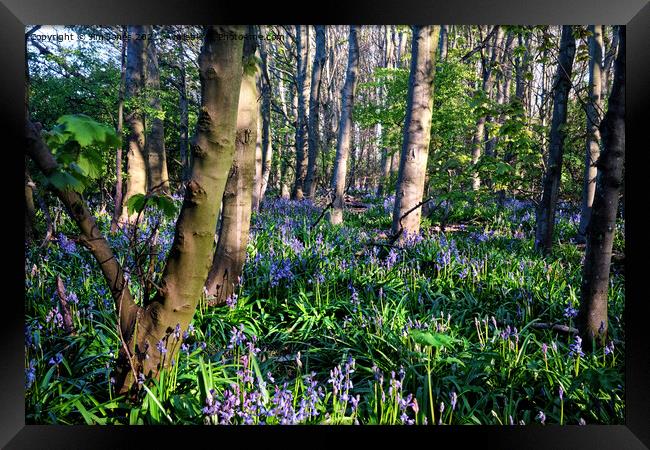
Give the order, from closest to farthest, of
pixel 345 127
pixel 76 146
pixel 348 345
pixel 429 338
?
pixel 76 146, pixel 429 338, pixel 348 345, pixel 345 127

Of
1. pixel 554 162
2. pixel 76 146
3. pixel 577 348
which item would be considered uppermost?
pixel 554 162

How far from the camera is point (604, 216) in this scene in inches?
Result: 101

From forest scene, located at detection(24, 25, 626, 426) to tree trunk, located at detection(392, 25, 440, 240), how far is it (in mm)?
23

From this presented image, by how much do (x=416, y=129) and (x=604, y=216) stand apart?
8.80 ft

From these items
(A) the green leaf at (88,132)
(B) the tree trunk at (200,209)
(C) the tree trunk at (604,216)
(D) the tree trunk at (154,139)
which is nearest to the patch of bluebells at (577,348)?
(C) the tree trunk at (604,216)

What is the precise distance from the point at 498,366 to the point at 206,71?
222 centimetres

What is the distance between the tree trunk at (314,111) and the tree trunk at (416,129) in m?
4.97

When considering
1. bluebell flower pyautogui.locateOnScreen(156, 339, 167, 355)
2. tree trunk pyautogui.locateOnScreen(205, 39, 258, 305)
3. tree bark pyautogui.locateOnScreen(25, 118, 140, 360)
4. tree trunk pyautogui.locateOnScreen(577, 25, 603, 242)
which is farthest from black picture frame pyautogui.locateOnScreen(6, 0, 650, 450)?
tree trunk pyautogui.locateOnScreen(577, 25, 603, 242)

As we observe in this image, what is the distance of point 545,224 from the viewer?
4941 mm

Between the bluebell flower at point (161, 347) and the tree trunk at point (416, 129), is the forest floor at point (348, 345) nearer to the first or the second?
the bluebell flower at point (161, 347)
